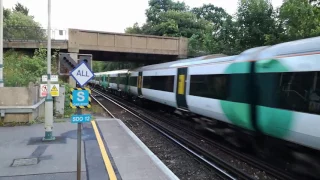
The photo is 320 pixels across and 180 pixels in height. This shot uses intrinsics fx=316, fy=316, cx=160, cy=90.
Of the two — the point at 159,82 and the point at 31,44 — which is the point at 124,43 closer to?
the point at 31,44

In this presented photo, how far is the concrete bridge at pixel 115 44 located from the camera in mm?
24938

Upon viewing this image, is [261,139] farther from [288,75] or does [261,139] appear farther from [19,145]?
[19,145]

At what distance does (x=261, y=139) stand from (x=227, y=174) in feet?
6.08

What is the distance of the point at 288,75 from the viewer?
6551 mm

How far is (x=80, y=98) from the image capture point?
18.4 feet

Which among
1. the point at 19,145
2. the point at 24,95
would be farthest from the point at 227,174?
the point at 24,95

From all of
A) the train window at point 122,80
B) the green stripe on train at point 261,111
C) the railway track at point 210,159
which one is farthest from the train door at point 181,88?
the train window at point 122,80

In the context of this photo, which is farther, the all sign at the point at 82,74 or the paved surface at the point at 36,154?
the paved surface at the point at 36,154

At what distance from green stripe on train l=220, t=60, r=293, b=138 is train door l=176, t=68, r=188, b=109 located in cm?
356

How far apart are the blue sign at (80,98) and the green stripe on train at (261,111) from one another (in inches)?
158

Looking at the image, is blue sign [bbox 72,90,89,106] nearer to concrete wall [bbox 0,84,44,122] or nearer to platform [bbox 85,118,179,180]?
platform [bbox 85,118,179,180]

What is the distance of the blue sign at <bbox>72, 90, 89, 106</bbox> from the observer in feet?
18.2

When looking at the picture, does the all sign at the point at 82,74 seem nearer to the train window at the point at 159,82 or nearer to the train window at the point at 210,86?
the train window at the point at 210,86

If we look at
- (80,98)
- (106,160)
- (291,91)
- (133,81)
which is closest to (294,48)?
(291,91)
